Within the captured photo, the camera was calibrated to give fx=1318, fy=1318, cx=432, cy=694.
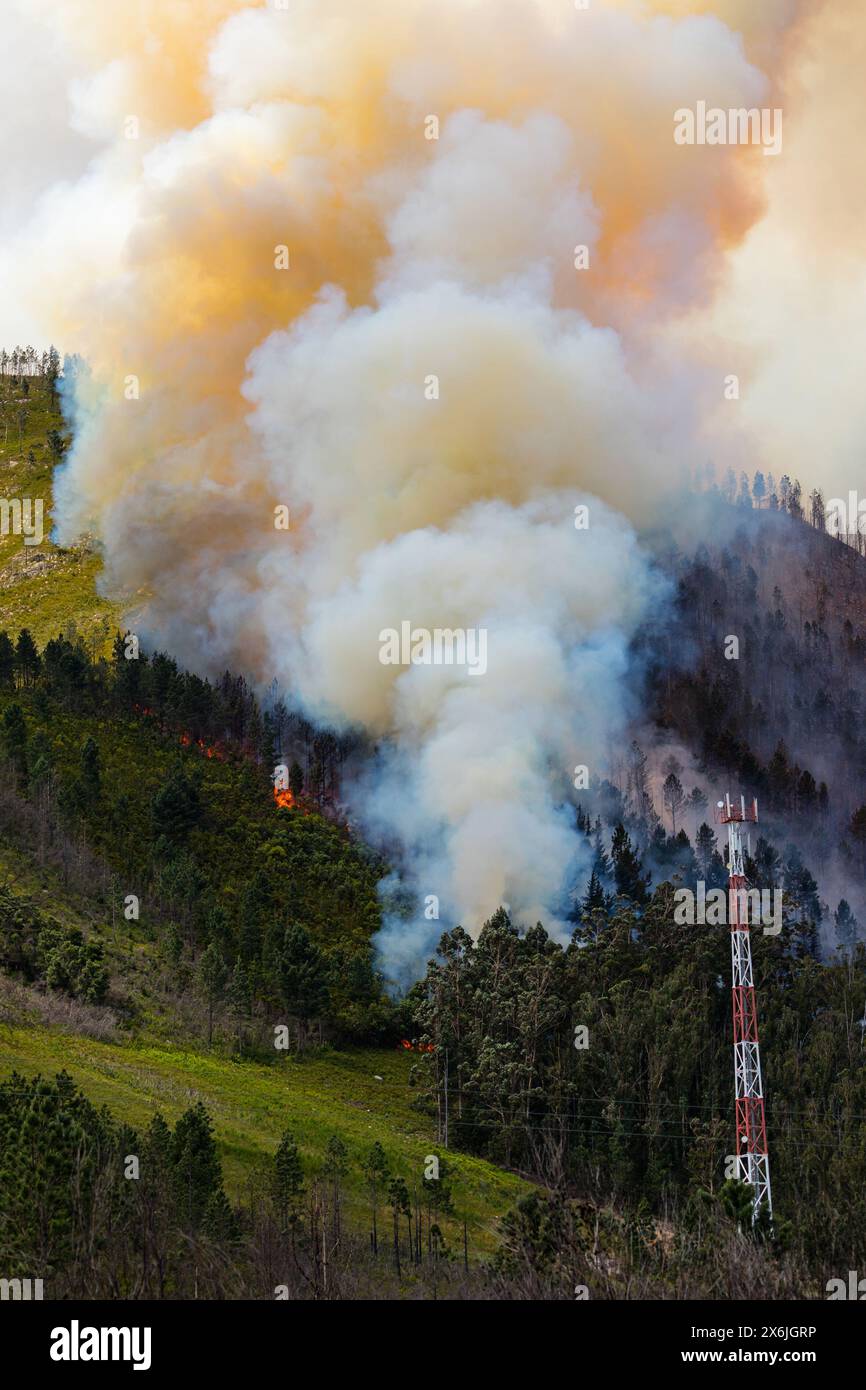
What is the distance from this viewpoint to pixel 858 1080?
214 feet

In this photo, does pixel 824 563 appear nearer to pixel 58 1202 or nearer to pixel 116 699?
pixel 116 699

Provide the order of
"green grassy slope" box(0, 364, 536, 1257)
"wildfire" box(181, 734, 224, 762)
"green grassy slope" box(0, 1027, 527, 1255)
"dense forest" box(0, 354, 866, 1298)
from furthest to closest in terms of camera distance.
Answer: "wildfire" box(181, 734, 224, 762)
"green grassy slope" box(0, 364, 536, 1257)
"green grassy slope" box(0, 1027, 527, 1255)
"dense forest" box(0, 354, 866, 1298)

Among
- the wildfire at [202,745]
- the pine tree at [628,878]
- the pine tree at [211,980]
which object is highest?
the wildfire at [202,745]

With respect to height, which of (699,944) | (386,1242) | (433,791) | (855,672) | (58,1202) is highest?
(855,672)

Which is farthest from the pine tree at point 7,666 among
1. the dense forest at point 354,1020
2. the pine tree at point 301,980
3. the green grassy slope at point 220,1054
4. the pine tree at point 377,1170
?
the pine tree at point 377,1170

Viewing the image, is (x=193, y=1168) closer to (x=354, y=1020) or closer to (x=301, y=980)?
(x=301, y=980)

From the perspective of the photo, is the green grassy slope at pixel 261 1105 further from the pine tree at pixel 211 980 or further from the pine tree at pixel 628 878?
the pine tree at pixel 628 878

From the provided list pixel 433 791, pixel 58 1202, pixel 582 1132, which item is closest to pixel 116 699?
pixel 433 791

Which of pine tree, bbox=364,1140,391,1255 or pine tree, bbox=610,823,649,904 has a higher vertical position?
pine tree, bbox=610,823,649,904

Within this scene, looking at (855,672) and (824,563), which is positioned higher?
(824,563)

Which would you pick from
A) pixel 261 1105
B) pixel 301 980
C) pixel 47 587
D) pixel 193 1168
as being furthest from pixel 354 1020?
pixel 47 587

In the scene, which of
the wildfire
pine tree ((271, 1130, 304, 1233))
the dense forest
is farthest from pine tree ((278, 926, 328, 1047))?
the wildfire

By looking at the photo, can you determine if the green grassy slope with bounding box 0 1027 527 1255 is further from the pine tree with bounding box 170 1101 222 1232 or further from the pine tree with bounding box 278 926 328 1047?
the pine tree with bounding box 170 1101 222 1232

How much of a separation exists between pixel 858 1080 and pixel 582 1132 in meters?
14.1
